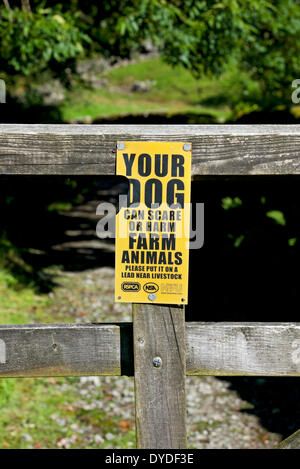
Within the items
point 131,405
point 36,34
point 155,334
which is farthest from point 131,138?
point 36,34

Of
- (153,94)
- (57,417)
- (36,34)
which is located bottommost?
(57,417)

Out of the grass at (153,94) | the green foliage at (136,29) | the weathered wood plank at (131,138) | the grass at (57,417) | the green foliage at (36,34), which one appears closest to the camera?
the weathered wood plank at (131,138)

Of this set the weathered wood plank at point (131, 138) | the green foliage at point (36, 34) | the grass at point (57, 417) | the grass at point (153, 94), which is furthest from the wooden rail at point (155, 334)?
the grass at point (153, 94)

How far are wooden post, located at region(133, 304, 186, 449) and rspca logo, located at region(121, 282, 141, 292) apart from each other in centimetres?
6

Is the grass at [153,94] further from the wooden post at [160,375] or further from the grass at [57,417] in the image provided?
the wooden post at [160,375]

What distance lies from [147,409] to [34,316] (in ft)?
14.1

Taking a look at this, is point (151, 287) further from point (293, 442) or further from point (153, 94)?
point (153, 94)

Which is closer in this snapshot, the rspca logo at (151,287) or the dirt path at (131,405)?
the rspca logo at (151,287)

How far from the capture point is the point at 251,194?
6.55m

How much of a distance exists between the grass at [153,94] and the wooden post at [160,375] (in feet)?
78.8

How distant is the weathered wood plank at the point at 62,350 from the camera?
1911 millimetres

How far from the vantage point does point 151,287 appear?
6.05ft

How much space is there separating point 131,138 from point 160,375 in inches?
32.6
